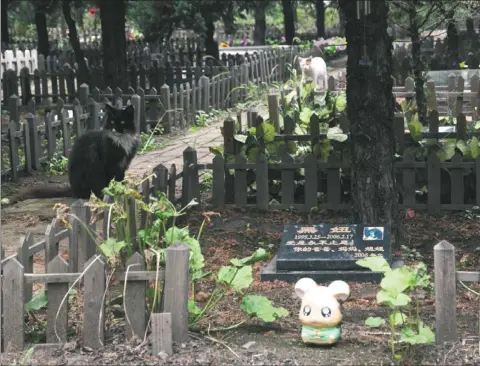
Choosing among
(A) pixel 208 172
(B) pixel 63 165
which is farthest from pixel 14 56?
(A) pixel 208 172

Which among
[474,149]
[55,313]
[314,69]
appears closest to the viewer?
[55,313]

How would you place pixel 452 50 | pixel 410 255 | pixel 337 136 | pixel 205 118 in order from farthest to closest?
pixel 452 50 → pixel 205 118 → pixel 337 136 → pixel 410 255

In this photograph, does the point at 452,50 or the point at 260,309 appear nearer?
the point at 260,309

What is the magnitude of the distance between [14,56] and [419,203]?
79.0 ft

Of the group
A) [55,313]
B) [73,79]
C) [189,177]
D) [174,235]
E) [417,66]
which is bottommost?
[55,313]

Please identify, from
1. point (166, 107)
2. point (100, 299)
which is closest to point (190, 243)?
point (100, 299)

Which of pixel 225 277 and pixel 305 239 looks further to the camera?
pixel 305 239

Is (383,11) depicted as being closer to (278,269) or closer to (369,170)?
(369,170)

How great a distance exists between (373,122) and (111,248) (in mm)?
3042

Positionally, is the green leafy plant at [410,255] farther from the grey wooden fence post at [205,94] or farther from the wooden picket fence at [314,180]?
the grey wooden fence post at [205,94]

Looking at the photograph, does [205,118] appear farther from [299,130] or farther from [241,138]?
[241,138]

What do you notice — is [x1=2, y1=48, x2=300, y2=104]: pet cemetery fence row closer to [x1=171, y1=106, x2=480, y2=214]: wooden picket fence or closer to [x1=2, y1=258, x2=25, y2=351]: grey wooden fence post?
[x1=171, y1=106, x2=480, y2=214]: wooden picket fence

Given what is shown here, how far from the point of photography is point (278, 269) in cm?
669

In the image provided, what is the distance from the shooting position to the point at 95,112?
1439cm
